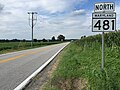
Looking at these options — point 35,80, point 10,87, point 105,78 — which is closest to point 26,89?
point 10,87

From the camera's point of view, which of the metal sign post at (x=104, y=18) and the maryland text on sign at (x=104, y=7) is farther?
the maryland text on sign at (x=104, y=7)

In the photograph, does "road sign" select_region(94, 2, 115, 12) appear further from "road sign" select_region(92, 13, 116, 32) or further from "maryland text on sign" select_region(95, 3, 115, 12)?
"road sign" select_region(92, 13, 116, 32)

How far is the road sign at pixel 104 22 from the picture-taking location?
912 cm

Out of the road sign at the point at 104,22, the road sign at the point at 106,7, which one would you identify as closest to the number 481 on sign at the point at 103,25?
the road sign at the point at 104,22

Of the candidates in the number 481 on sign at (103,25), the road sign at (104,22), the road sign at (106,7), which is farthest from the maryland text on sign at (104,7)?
the number 481 on sign at (103,25)

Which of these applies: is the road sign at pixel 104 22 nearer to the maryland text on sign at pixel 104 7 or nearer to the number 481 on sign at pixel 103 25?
the number 481 on sign at pixel 103 25

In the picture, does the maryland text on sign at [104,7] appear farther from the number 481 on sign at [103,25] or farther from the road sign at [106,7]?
the number 481 on sign at [103,25]

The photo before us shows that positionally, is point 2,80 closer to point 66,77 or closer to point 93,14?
point 66,77

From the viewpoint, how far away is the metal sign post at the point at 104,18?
9.12m

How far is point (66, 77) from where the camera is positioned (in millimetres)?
10773

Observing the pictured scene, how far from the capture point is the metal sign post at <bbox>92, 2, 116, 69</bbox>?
9.12 meters

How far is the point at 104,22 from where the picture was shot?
920 centimetres

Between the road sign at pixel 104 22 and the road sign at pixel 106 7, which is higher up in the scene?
the road sign at pixel 106 7

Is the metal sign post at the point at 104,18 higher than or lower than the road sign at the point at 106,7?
lower
